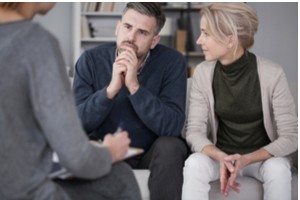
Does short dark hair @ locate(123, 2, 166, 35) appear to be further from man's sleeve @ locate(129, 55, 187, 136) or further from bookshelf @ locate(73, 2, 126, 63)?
bookshelf @ locate(73, 2, 126, 63)

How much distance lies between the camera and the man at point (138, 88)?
1940mm

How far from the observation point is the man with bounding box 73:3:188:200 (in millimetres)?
1940

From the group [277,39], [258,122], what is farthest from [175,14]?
[258,122]

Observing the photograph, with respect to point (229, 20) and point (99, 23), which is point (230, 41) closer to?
point (229, 20)

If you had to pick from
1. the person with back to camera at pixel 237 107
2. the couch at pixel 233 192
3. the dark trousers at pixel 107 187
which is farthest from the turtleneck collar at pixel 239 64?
the dark trousers at pixel 107 187

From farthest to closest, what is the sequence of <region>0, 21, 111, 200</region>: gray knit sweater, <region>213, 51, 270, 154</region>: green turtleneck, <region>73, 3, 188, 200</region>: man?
<region>213, 51, 270, 154</region>: green turtleneck → <region>73, 3, 188, 200</region>: man → <region>0, 21, 111, 200</region>: gray knit sweater

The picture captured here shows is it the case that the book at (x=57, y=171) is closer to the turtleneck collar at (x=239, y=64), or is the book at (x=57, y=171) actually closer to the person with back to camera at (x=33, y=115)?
the person with back to camera at (x=33, y=115)

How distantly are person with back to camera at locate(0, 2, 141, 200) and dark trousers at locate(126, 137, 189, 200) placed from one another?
0.77 meters

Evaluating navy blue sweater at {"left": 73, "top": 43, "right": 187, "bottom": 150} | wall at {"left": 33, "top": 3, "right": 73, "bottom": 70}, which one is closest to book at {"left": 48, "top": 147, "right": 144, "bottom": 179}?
navy blue sweater at {"left": 73, "top": 43, "right": 187, "bottom": 150}

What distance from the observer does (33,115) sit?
1.02 m

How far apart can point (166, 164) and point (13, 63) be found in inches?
36.8

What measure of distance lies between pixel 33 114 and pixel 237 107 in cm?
117

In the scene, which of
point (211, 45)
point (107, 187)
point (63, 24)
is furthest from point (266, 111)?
point (63, 24)

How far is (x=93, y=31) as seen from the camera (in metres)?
5.14
